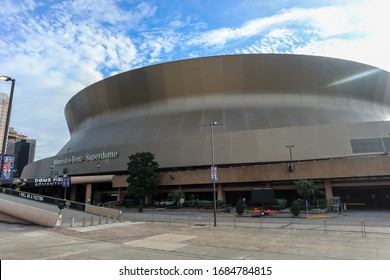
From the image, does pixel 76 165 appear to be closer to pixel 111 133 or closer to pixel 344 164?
pixel 111 133

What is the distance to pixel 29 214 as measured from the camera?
70.6ft

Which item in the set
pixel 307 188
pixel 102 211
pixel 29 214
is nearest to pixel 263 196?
pixel 307 188

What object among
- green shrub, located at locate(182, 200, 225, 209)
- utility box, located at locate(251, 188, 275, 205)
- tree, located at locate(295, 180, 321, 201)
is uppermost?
tree, located at locate(295, 180, 321, 201)

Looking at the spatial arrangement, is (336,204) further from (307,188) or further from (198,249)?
(198,249)

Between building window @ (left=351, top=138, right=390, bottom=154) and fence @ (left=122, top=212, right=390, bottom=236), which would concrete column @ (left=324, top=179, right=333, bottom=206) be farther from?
fence @ (left=122, top=212, right=390, bottom=236)

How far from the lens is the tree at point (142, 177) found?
1905 inches

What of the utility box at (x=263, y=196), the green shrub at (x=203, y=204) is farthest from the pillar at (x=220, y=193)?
the utility box at (x=263, y=196)

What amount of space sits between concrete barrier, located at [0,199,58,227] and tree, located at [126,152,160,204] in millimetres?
25232

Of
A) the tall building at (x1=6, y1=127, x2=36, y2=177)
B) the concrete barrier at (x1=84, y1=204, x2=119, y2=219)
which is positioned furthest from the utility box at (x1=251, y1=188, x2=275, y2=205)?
the tall building at (x1=6, y1=127, x2=36, y2=177)

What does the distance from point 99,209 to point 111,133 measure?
43.3 meters

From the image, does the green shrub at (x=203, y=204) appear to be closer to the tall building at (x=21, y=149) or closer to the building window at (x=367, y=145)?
the building window at (x=367, y=145)

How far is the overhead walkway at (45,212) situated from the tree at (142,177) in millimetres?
19524

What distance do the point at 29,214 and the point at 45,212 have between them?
1.92m

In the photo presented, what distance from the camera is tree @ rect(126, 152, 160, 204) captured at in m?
48.4
